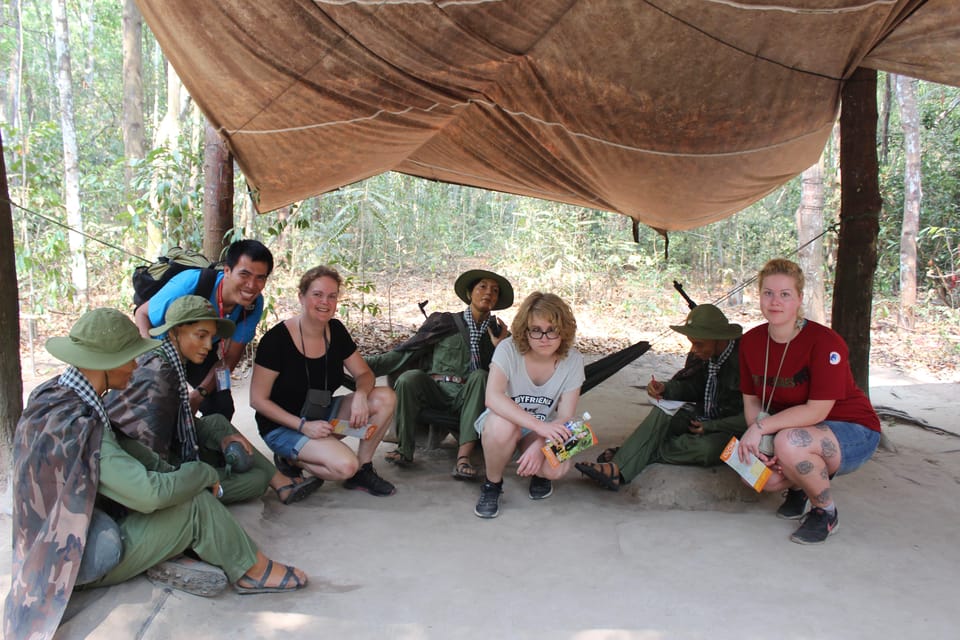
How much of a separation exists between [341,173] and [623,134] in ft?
4.40

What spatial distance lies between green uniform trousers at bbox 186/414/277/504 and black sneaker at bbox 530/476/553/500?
104 cm

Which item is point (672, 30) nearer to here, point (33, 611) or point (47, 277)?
point (33, 611)

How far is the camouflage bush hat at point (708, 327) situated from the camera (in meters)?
2.91

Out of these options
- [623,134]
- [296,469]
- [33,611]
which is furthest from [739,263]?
[33,611]

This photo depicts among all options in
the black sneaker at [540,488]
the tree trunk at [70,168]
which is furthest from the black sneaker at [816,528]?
the tree trunk at [70,168]

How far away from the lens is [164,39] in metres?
2.50

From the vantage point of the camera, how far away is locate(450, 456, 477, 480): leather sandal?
300 centimetres

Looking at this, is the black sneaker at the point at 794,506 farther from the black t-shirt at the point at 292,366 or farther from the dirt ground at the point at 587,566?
the black t-shirt at the point at 292,366

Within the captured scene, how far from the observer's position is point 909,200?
7.02 meters

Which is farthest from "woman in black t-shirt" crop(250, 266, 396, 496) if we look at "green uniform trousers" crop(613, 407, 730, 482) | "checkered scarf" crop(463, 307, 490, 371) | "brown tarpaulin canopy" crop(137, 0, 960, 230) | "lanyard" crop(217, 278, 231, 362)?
"green uniform trousers" crop(613, 407, 730, 482)

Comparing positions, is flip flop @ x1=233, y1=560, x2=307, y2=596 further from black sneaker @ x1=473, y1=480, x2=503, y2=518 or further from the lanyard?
the lanyard

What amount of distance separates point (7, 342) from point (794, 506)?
2.90 metres

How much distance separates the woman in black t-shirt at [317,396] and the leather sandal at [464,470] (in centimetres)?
31

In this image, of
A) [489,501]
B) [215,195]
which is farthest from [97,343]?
[215,195]
